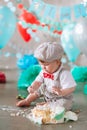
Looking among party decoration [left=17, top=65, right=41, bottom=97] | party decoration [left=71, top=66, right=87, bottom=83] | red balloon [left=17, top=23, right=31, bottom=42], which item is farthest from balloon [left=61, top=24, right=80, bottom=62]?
party decoration [left=17, top=65, right=41, bottom=97]

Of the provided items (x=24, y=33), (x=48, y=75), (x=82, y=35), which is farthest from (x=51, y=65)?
(x=24, y=33)

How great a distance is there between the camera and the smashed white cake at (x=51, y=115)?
1886 millimetres

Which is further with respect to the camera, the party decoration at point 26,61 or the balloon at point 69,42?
the party decoration at point 26,61

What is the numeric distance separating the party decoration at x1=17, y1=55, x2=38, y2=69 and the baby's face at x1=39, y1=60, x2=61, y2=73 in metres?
1.92

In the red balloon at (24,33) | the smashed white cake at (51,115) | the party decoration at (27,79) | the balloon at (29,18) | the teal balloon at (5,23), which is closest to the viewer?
the smashed white cake at (51,115)

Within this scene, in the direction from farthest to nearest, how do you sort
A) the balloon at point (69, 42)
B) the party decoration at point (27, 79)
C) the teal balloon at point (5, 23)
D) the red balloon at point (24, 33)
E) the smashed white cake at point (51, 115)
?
the red balloon at point (24, 33) < the balloon at point (69, 42) < the teal balloon at point (5, 23) < the party decoration at point (27, 79) < the smashed white cake at point (51, 115)

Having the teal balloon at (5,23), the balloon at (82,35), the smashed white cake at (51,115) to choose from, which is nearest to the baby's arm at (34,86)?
the smashed white cake at (51,115)

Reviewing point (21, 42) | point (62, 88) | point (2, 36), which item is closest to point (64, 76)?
point (62, 88)

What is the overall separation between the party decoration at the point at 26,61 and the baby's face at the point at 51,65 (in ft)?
6.29

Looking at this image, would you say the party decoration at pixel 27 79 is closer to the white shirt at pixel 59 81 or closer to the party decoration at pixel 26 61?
the white shirt at pixel 59 81

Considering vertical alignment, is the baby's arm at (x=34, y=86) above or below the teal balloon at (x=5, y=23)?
below

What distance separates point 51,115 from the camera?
1.89m

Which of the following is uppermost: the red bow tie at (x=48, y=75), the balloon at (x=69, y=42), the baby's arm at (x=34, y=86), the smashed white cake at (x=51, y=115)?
the balloon at (x=69, y=42)

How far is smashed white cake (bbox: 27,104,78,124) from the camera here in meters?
1.89
